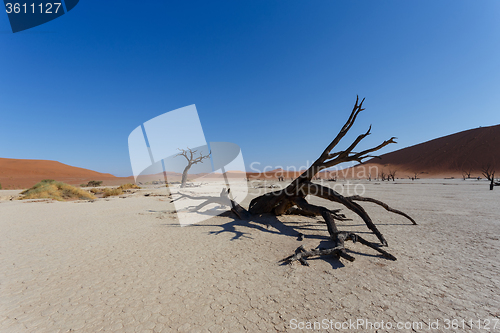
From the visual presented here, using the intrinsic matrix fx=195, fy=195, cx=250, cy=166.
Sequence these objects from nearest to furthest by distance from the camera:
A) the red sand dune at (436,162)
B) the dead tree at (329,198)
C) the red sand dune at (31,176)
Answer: the dead tree at (329,198) < the red sand dune at (31,176) < the red sand dune at (436,162)

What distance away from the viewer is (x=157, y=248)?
4988 mm

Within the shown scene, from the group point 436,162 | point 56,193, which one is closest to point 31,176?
point 56,193

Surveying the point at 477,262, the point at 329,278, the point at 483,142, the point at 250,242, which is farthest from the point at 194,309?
the point at 483,142

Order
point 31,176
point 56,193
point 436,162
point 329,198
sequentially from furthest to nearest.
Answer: point 436,162 < point 31,176 < point 56,193 < point 329,198

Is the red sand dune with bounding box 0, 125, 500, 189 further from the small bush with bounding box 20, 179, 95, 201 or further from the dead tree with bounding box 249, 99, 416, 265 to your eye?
the dead tree with bounding box 249, 99, 416, 265

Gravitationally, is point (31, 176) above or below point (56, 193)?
above

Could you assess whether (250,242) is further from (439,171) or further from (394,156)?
(394,156)

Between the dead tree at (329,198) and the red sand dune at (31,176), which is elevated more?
the red sand dune at (31,176)

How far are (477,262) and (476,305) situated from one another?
191 centimetres

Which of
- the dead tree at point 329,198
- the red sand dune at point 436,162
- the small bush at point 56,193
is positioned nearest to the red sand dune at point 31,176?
the red sand dune at point 436,162

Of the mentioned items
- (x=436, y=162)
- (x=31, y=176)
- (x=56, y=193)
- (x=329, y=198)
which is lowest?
(x=329, y=198)

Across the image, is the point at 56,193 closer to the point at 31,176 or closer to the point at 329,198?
the point at 329,198

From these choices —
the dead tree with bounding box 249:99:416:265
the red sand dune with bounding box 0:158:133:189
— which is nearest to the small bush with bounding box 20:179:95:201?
the dead tree with bounding box 249:99:416:265

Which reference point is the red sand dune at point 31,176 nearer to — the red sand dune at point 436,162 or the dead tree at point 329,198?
the red sand dune at point 436,162
